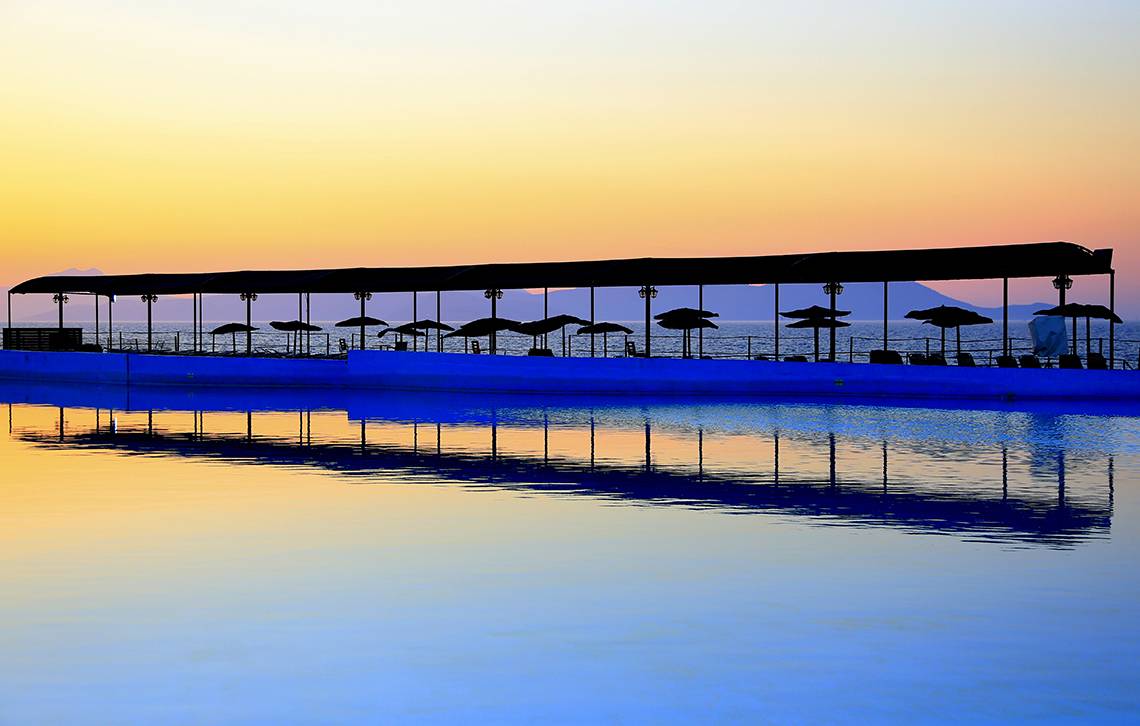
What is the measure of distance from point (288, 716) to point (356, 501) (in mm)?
9264

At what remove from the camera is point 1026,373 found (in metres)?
37.4

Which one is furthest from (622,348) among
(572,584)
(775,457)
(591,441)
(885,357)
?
(572,584)

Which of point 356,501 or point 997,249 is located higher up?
point 997,249

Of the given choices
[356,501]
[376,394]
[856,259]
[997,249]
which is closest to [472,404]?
[376,394]

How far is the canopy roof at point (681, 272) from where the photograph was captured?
39.1m

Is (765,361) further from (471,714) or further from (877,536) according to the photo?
(471,714)

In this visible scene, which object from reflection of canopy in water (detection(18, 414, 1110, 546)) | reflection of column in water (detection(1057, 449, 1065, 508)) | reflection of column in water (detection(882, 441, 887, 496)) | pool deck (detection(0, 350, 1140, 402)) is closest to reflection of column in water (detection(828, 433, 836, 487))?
reflection of canopy in water (detection(18, 414, 1110, 546))

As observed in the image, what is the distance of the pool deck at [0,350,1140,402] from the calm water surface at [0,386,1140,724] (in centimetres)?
1378

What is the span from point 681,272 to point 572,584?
3390 centimetres

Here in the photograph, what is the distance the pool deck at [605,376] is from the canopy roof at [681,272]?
10.8 feet

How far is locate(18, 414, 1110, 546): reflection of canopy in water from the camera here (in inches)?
→ 591

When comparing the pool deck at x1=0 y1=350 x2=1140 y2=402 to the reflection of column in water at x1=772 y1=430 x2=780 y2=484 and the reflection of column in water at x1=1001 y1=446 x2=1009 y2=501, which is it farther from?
the reflection of column in water at x1=1001 y1=446 x2=1009 y2=501

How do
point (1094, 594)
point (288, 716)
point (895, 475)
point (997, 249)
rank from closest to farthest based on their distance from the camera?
point (288, 716), point (1094, 594), point (895, 475), point (997, 249)

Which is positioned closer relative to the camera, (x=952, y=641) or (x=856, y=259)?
(x=952, y=641)
